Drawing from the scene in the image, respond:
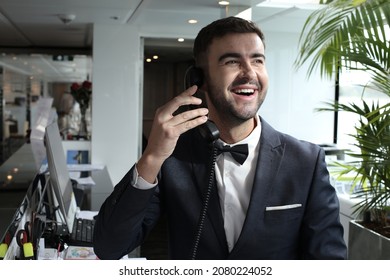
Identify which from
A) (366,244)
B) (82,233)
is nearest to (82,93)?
(366,244)

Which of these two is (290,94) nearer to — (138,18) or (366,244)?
(138,18)

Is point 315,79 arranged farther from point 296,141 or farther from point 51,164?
point 296,141

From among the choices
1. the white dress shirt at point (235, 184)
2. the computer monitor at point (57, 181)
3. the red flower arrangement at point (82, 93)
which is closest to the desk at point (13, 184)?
the computer monitor at point (57, 181)

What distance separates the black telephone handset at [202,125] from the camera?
87 cm

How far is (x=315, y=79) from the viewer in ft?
13.3

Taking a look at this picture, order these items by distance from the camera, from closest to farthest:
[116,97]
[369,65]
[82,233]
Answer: [82,233], [369,65], [116,97]

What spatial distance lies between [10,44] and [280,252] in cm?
670

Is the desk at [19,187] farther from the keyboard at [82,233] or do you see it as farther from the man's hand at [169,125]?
the man's hand at [169,125]

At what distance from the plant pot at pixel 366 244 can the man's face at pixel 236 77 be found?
5.07 ft

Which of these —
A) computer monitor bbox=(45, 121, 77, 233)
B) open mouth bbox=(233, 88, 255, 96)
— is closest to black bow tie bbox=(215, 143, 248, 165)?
open mouth bbox=(233, 88, 255, 96)

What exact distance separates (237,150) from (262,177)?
0.06 meters

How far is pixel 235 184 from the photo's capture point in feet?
3.14

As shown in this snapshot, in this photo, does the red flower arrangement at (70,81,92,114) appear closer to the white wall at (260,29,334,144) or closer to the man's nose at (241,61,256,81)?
the white wall at (260,29,334,144)
